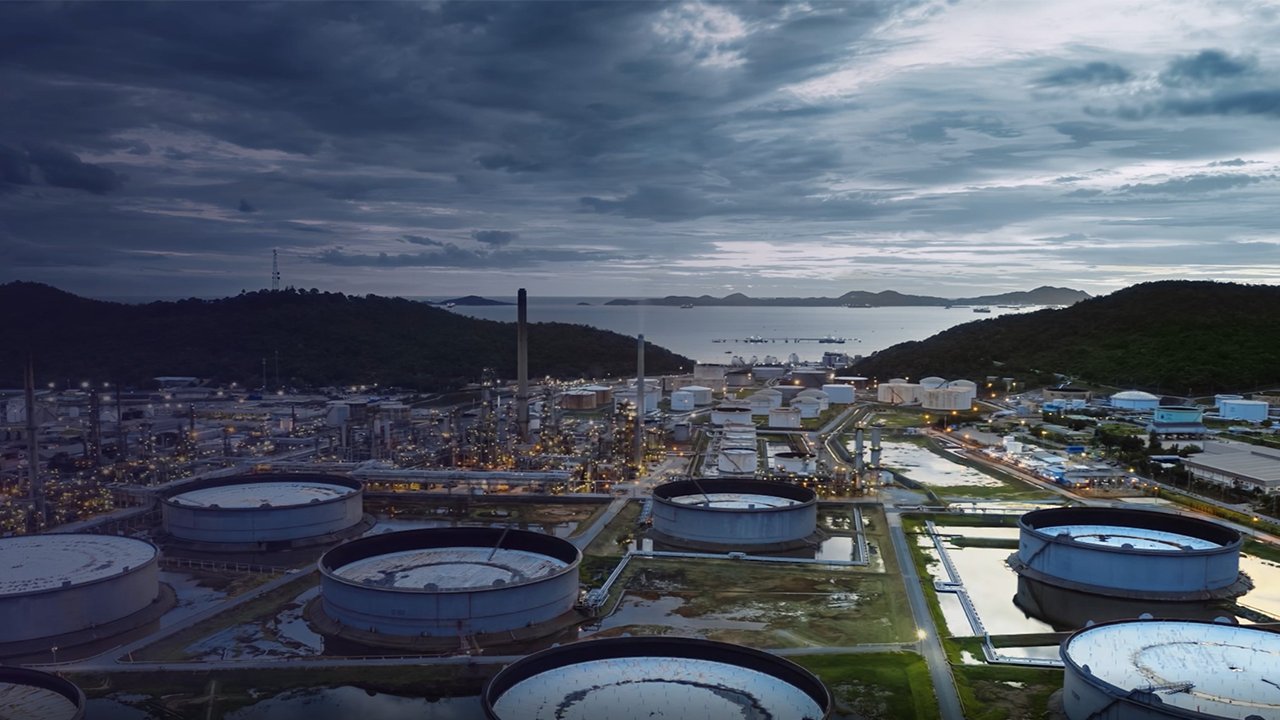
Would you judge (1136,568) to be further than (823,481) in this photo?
No

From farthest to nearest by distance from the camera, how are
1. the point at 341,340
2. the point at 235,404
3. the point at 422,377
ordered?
the point at 341,340
the point at 422,377
the point at 235,404

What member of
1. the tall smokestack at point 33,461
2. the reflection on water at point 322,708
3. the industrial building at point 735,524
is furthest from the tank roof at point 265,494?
the reflection on water at point 322,708

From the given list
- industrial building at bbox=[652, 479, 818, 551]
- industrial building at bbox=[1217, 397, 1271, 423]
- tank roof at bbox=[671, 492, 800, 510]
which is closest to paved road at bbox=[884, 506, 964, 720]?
industrial building at bbox=[652, 479, 818, 551]

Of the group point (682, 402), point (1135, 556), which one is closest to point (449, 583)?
point (1135, 556)

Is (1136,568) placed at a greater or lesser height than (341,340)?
lesser

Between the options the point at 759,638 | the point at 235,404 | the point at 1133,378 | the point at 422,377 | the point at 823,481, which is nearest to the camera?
the point at 759,638

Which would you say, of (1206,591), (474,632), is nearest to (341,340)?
(474,632)

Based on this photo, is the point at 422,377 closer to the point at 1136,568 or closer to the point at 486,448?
the point at 486,448
